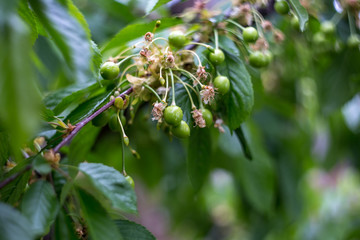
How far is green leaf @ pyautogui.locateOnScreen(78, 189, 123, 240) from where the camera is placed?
435mm

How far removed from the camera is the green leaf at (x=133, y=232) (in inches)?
20.2

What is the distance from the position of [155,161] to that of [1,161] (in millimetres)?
902

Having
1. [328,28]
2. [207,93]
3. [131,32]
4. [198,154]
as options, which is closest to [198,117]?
[207,93]

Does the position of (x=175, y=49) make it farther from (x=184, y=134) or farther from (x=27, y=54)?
(x=27, y=54)

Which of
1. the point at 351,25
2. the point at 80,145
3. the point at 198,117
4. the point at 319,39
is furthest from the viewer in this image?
the point at 319,39

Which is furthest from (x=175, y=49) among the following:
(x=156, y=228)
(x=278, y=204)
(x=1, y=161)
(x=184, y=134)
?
(x=156, y=228)

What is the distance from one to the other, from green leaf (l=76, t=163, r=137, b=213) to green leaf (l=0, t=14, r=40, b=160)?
6.7 inches

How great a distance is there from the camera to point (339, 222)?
1530 millimetres

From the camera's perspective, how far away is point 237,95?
626 mm

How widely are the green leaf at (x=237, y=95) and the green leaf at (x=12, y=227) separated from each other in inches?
13.6

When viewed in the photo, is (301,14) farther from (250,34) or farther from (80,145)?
(80,145)

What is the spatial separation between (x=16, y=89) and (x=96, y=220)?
23 cm

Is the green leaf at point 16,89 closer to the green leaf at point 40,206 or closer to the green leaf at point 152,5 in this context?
the green leaf at point 40,206

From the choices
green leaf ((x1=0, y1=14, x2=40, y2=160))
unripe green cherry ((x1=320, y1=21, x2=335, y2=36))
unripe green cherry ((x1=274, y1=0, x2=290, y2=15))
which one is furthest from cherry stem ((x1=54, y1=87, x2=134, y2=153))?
unripe green cherry ((x1=320, y1=21, x2=335, y2=36))
